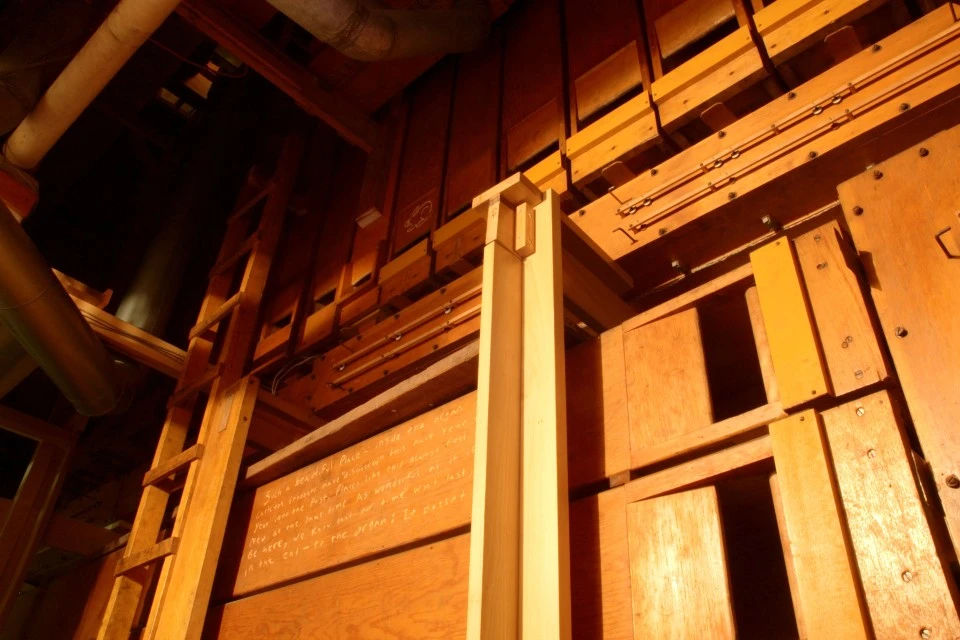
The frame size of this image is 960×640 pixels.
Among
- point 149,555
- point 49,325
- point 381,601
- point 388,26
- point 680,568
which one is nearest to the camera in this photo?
point 680,568

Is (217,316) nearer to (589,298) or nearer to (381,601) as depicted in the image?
(381,601)

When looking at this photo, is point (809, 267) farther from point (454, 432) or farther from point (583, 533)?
point (454, 432)

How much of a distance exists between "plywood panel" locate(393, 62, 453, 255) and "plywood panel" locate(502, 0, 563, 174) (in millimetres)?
440

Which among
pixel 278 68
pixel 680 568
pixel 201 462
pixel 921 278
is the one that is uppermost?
pixel 278 68

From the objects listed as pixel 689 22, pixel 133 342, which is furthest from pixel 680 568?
pixel 133 342

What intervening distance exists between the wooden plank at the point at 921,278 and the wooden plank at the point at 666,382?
0.41 metres

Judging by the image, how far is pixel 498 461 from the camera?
1684 millimetres

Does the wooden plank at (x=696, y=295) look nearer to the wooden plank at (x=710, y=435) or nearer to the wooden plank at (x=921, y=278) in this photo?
the wooden plank at (x=921, y=278)

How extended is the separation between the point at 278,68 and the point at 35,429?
8.34 feet

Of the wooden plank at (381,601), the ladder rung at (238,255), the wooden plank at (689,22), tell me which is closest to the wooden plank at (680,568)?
the wooden plank at (381,601)

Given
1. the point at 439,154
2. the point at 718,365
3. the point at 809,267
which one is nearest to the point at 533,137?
the point at 439,154

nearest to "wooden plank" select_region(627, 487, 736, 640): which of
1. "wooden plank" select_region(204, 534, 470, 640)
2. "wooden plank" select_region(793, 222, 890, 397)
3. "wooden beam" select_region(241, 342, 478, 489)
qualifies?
"wooden plank" select_region(793, 222, 890, 397)

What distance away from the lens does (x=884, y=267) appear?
1637 millimetres

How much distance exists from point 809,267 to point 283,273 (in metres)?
3.48
